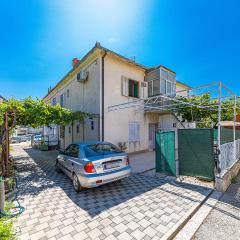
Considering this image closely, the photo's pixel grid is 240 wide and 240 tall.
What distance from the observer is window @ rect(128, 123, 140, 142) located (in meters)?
11.2

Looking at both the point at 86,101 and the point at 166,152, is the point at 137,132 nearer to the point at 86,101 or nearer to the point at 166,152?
the point at 86,101

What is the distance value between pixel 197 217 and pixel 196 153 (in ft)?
7.88

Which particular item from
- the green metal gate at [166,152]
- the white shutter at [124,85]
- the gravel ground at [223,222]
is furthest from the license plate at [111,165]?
the white shutter at [124,85]

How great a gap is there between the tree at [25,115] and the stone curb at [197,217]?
238 inches

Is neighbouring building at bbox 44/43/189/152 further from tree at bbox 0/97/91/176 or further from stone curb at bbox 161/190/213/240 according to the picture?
stone curb at bbox 161/190/213/240

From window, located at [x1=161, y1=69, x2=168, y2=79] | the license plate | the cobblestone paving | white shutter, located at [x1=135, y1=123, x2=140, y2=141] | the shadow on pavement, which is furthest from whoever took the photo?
window, located at [x1=161, y1=69, x2=168, y2=79]

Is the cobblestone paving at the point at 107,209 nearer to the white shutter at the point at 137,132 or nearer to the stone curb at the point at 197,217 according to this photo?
the stone curb at the point at 197,217

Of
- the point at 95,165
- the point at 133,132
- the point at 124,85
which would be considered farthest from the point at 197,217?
the point at 124,85

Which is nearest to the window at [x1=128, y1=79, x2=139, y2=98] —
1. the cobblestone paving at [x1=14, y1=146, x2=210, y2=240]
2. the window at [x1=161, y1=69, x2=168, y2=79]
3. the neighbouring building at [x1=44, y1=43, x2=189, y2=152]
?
the neighbouring building at [x1=44, y1=43, x2=189, y2=152]

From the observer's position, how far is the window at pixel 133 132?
36.7ft

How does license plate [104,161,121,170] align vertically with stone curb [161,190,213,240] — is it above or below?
above

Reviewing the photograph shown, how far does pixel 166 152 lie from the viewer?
5.94 m

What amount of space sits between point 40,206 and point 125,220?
2.22m

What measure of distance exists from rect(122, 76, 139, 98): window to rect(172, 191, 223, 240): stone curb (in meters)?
7.96
